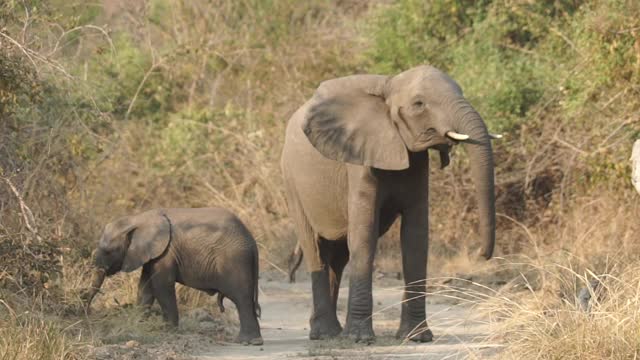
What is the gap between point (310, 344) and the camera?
410 inches

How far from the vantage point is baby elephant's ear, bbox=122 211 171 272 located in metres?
10.9

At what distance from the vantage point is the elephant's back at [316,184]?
10.7m

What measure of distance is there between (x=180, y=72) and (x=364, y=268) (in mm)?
9475

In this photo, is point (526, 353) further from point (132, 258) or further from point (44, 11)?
point (44, 11)

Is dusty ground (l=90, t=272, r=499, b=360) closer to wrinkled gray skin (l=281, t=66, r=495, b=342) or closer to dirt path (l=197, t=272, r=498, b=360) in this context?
dirt path (l=197, t=272, r=498, b=360)

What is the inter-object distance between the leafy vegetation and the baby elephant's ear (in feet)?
1.53

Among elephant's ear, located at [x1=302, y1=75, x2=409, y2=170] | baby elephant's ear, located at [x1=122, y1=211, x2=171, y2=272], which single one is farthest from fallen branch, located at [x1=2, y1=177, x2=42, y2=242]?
elephant's ear, located at [x1=302, y1=75, x2=409, y2=170]

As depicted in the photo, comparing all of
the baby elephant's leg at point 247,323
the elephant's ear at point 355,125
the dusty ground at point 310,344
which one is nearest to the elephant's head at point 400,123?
the elephant's ear at point 355,125

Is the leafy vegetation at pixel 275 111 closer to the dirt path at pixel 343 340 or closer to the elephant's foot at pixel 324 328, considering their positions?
the dirt path at pixel 343 340

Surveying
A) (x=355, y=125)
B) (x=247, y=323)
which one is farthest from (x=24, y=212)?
(x=355, y=125)

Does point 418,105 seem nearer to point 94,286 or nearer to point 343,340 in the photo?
point 343,340

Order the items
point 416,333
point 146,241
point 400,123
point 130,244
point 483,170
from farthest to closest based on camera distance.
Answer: point 130,244 < point 146,241 < point 400,123 < point 416,333 < point 483,170

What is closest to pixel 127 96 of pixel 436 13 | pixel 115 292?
pixel 436 13

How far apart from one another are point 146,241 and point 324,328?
5.17 feet
